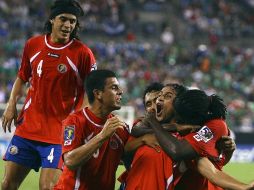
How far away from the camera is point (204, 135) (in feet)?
15.7

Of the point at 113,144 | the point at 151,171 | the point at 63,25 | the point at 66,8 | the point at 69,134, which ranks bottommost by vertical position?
the point at 151,171

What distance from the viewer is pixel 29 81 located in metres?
6.59

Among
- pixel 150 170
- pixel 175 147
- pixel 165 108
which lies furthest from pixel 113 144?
pixel 175 147

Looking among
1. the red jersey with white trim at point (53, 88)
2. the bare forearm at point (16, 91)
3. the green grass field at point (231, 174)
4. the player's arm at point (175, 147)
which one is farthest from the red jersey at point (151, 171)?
the green grass field at point (231, 174)

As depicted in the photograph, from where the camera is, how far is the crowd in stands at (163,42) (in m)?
22.6

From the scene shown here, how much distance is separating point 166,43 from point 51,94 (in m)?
20.8

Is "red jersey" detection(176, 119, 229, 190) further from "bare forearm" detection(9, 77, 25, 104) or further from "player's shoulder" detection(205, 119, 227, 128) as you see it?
"bare forearm" detection(9, 77, 25, 104)

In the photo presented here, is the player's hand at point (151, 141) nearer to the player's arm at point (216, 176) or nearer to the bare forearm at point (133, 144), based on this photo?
the bare forearm at point (133, 144)

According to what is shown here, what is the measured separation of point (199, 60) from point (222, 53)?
4.14 ft

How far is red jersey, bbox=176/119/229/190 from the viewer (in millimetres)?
4766

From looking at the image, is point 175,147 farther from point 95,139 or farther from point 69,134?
point 69,134

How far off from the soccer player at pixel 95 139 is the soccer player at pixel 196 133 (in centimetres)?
33

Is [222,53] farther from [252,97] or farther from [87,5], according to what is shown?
[87,5]

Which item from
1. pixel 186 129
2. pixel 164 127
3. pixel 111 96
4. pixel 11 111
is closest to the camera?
pixel 186 129
